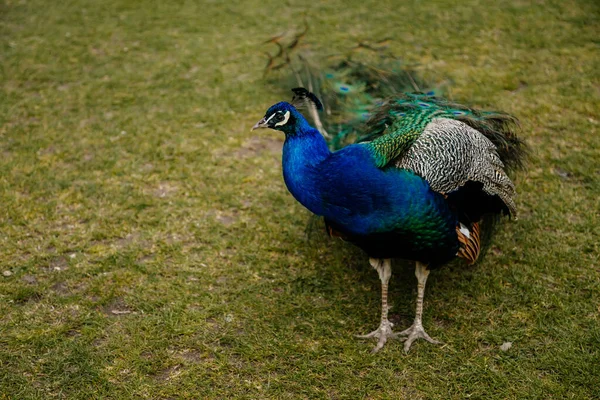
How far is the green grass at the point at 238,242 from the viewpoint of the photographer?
10.4 feet

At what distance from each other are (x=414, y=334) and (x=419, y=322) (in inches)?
2.8

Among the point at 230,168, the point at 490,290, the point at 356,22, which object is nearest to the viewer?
the point at 490,290

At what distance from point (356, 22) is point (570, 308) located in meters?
4.46

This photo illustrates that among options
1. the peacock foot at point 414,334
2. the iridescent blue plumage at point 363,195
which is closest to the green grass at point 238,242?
the peacock foot at point 414,334

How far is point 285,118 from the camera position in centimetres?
304

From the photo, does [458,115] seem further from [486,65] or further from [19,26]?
[19,26]

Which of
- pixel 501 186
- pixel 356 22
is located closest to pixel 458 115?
pixel 501 186

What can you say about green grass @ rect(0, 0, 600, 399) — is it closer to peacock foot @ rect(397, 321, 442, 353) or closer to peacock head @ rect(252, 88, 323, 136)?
peacock foot @ rect(397, 321, 442, 353)

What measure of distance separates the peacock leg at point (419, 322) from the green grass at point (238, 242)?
8 centimetres

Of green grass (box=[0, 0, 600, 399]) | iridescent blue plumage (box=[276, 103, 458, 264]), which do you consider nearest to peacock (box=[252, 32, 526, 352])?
iridescent blue plumage (box=[276, 103, 458, 264])

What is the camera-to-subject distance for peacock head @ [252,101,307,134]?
303 cm

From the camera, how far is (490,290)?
3.65 meters

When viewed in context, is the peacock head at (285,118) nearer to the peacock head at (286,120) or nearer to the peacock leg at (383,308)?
the peacock head at (286,120)

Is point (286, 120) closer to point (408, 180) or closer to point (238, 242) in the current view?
point (408, 180)
